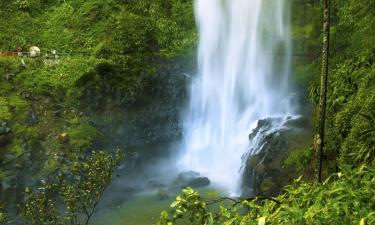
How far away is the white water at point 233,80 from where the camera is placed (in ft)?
72.7

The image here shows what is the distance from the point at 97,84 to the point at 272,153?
9.22 meters

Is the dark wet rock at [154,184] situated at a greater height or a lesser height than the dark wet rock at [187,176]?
lesser

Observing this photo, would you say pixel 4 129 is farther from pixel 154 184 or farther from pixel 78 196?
pixel 78 196

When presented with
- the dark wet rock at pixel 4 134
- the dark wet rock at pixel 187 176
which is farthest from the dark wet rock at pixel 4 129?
the dark wet rock at pixel 187 176

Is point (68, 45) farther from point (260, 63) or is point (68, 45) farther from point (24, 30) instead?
point (260, 63)

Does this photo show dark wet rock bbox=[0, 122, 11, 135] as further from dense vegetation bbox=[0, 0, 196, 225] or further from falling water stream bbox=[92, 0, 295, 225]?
falling water stream bbox=[92, 0, 295, 225]

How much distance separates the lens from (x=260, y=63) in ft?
82.1

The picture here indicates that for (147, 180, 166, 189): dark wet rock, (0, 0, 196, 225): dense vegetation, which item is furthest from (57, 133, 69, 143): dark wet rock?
(147, 180, 166, 189): dark wet rock

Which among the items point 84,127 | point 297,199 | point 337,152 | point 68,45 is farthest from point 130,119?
point 297,199

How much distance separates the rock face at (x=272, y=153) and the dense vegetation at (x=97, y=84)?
0.73 m

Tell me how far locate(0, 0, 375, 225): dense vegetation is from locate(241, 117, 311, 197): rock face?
725 millimetres

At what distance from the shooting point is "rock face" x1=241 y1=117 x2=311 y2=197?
622 inches

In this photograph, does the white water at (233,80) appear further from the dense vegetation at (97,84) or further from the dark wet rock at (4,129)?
the dark wet rock at (4,129)

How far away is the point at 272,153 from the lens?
1694 centimetres
